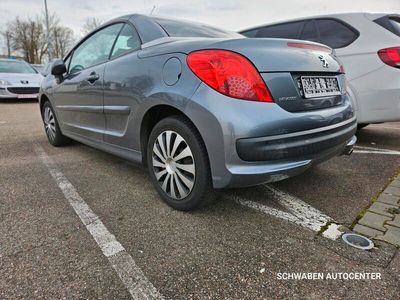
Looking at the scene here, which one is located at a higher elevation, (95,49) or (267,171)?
(95,49)

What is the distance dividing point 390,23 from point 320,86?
2334mm

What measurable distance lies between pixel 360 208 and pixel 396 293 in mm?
927

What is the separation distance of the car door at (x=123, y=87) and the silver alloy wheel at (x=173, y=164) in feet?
1.22

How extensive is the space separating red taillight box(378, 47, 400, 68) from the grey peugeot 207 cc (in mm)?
1543

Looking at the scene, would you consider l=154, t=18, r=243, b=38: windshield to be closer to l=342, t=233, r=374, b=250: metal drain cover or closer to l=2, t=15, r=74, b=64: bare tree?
l=342, t=233, r=374, b=250: metal drain cover

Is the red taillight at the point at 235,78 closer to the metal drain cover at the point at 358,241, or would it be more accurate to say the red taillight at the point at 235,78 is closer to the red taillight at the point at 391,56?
the metal drain cover at the point at 358,241

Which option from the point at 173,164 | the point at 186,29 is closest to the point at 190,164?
the point at 173,164

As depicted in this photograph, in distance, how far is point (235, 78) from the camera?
1.86 meters

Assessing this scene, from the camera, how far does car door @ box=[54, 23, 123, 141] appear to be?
3.01 meters

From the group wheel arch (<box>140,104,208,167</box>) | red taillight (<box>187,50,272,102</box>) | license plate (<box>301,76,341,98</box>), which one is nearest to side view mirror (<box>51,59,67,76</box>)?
wheel arch (<box>140,104,208,167</box>)

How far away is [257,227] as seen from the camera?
211cm

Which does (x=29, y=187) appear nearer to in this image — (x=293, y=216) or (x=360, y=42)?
(x=293, y=216)

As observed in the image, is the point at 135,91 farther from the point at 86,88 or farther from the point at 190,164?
the point at 86,88

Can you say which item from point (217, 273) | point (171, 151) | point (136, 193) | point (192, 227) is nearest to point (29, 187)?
point (136, 193)
